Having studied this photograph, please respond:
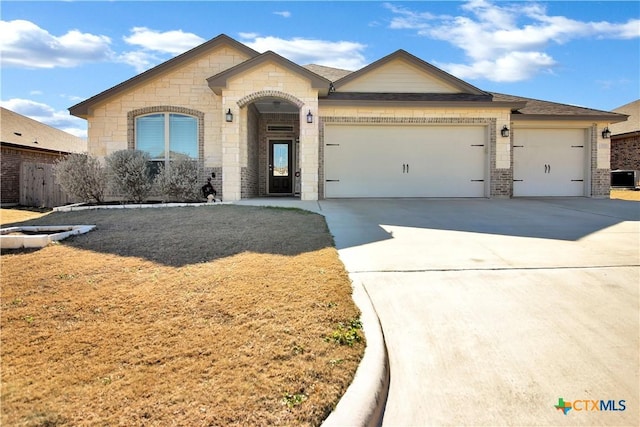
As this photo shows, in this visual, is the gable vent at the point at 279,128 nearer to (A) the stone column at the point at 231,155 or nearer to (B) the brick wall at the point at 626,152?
(A) the stone column at the point at 231,155

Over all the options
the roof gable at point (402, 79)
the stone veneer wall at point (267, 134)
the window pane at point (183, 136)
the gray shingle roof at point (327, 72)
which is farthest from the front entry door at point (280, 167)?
the window pane at point (183, 136)

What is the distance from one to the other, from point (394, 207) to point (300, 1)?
6416 mm

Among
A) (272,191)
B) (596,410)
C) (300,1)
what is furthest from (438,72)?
(596,410)

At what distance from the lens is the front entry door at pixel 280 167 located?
15867mm

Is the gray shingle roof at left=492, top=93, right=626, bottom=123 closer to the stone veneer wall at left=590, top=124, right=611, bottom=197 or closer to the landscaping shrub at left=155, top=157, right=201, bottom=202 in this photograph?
the stone veneer wall at left=590, top=124, right=611, bottom=197

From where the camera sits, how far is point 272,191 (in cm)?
1595

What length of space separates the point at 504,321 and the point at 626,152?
24.1m

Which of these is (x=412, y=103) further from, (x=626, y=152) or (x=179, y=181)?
(x=626, y=152)

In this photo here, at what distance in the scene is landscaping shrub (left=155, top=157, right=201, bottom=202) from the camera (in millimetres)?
11188

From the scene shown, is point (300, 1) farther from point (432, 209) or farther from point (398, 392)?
point (398, 392)

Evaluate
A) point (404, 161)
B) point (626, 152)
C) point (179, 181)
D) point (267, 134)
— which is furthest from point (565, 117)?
point (179, 181)

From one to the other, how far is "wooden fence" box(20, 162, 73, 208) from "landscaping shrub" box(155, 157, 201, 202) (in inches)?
267

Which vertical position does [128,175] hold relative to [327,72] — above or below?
below

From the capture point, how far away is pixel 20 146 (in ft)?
56.0
